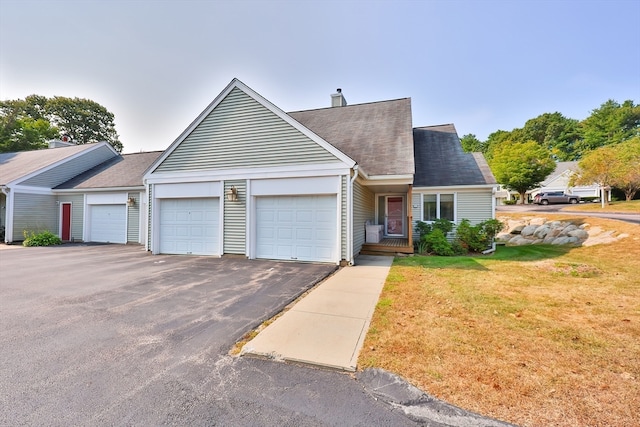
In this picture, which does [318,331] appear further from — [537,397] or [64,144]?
[64,144]

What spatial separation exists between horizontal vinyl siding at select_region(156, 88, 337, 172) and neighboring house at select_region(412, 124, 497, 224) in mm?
5949

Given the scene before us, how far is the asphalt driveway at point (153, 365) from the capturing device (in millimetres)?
2131

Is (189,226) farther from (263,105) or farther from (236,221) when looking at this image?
(263,105)

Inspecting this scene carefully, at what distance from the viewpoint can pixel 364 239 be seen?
1069 cm

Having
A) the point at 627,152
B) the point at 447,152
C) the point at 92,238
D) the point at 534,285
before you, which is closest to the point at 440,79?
the point at 447,152

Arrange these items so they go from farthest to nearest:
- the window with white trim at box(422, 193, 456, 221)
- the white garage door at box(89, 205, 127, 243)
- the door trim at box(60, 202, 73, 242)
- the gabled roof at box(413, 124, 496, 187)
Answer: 1. the door trim at box(60, 202, 73, 242)
2. the white garage door at box(89, 205, 127, 243)
3. the window with white trim at box(422, 193, 456, 221)
4. the gabled roof at box(413, 124, 496, 187)

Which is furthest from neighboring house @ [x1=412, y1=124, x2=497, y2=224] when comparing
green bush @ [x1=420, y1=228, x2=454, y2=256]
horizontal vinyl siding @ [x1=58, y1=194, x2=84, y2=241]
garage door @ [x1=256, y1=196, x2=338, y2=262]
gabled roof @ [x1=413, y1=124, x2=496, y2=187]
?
horizontal vinyl siding @ [x1=58, y1=194, x2=84, y2=241]

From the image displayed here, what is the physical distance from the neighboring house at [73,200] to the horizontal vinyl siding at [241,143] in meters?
5.05

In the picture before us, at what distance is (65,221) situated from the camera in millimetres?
14609

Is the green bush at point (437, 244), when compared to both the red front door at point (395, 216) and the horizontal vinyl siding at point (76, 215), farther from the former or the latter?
the horizontal vinyl siding at point (76, 215)

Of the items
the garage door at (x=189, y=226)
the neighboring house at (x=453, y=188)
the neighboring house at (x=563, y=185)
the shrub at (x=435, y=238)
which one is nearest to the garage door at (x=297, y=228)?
the garage door at (x=189, y=226)

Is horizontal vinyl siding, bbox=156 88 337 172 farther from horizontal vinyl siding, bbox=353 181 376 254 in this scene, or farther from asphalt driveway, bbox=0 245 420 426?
asphalt driveway, bbox=0 245 420 426

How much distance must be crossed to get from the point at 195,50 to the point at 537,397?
45.8ft

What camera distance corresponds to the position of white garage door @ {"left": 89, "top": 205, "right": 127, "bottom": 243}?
13352 millimetres
